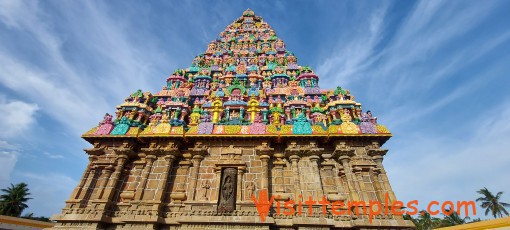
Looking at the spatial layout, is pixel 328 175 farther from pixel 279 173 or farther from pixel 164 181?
pixel 164 181

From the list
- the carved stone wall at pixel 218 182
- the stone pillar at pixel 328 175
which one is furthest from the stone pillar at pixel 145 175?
the stone pillar at pixel 328 175

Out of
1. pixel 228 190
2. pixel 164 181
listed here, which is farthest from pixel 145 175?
pixel 228 190

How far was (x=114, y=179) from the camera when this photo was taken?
1096 cm

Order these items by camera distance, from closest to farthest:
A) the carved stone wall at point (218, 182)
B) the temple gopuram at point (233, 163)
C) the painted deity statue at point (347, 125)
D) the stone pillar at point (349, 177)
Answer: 1. the carved stone wall at point (218, 182)
2. the temple gopuram at point (233, 163)
3. the stone pillar at point (349, 177)
4. the painted deity statue at point (347, 125)

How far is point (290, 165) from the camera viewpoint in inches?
444

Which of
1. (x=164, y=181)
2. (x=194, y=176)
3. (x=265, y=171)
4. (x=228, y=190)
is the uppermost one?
(x=265, y=171)

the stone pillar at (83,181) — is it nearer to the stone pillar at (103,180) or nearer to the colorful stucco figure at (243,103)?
the stone pillar at (103,180)

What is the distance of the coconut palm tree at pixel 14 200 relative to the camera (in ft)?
109

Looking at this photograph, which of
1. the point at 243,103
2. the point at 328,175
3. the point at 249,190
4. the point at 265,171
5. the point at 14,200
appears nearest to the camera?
the point at 249,190

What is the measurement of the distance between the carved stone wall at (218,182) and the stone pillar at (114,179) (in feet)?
0.14

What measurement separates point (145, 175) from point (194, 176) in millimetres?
2319

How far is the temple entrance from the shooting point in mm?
9795

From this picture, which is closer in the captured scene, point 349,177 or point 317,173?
point 349,177

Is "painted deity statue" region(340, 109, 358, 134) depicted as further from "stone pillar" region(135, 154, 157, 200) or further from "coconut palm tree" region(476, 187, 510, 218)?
"coconut palm tree" region(476, 187, 510, 218)
